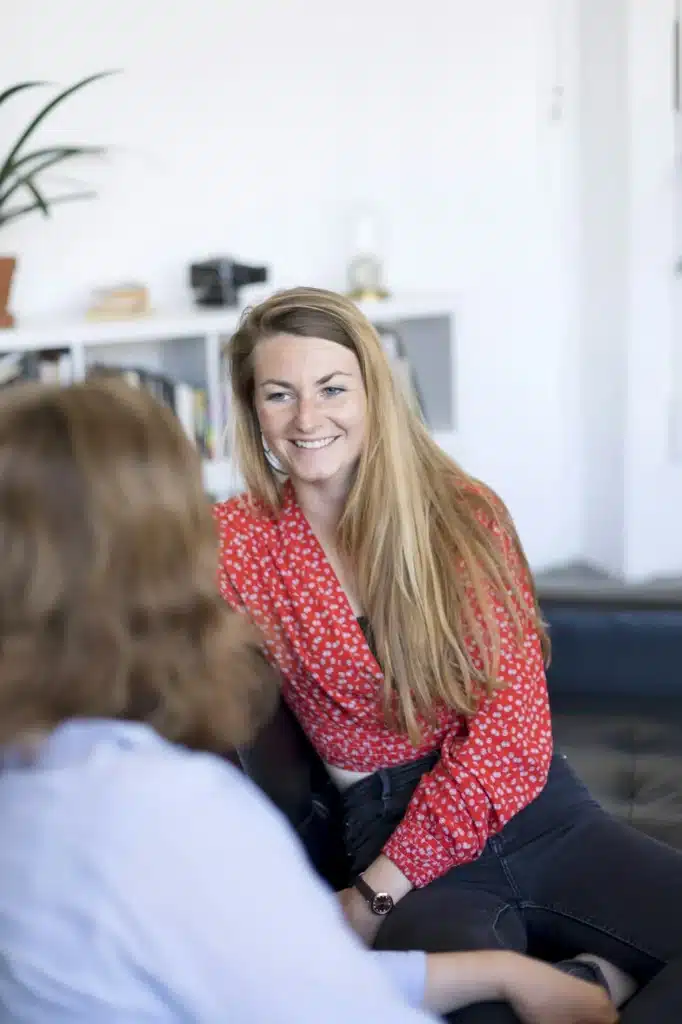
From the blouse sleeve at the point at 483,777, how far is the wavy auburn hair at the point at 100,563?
0.73 meters

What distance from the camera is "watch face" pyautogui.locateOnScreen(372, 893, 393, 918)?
151 centimetres

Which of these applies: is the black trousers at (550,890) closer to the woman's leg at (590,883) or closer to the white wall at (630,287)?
the woman's leg at (590,883)

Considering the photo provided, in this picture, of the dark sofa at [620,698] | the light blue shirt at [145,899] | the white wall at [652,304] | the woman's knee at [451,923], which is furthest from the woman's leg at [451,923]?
the white wall at [652,304]

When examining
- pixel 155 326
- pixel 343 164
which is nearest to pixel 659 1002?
pixel 155 326

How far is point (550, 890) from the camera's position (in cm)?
152

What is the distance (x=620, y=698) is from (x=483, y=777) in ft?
2.03

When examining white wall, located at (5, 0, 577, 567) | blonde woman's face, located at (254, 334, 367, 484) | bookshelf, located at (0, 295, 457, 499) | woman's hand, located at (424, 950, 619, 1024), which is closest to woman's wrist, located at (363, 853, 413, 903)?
woman's hand, located at (424, 950, 619, 1024)

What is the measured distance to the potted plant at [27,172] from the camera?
2994mm

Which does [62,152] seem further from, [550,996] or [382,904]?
[550,996]

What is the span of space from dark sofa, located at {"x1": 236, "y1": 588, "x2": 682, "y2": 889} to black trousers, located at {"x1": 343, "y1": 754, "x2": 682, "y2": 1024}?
18 centimetres

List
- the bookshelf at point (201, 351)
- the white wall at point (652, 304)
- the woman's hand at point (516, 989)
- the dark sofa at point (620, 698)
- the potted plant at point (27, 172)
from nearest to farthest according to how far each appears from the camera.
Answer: the woman's hand at point (516, 989)
the dark sofa at point (620, 698)
the potted plant at point (27, 172)
the bookshelf at point (201, 351)
the white wall at point (652, 304)

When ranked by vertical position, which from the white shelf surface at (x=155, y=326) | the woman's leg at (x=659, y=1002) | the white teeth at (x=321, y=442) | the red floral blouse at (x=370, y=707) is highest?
the white shelf surface at (x=155, y=326)

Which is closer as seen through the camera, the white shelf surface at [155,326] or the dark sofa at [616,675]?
the dark sofa at [616,675]

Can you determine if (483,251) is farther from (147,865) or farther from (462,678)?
(147,865)
